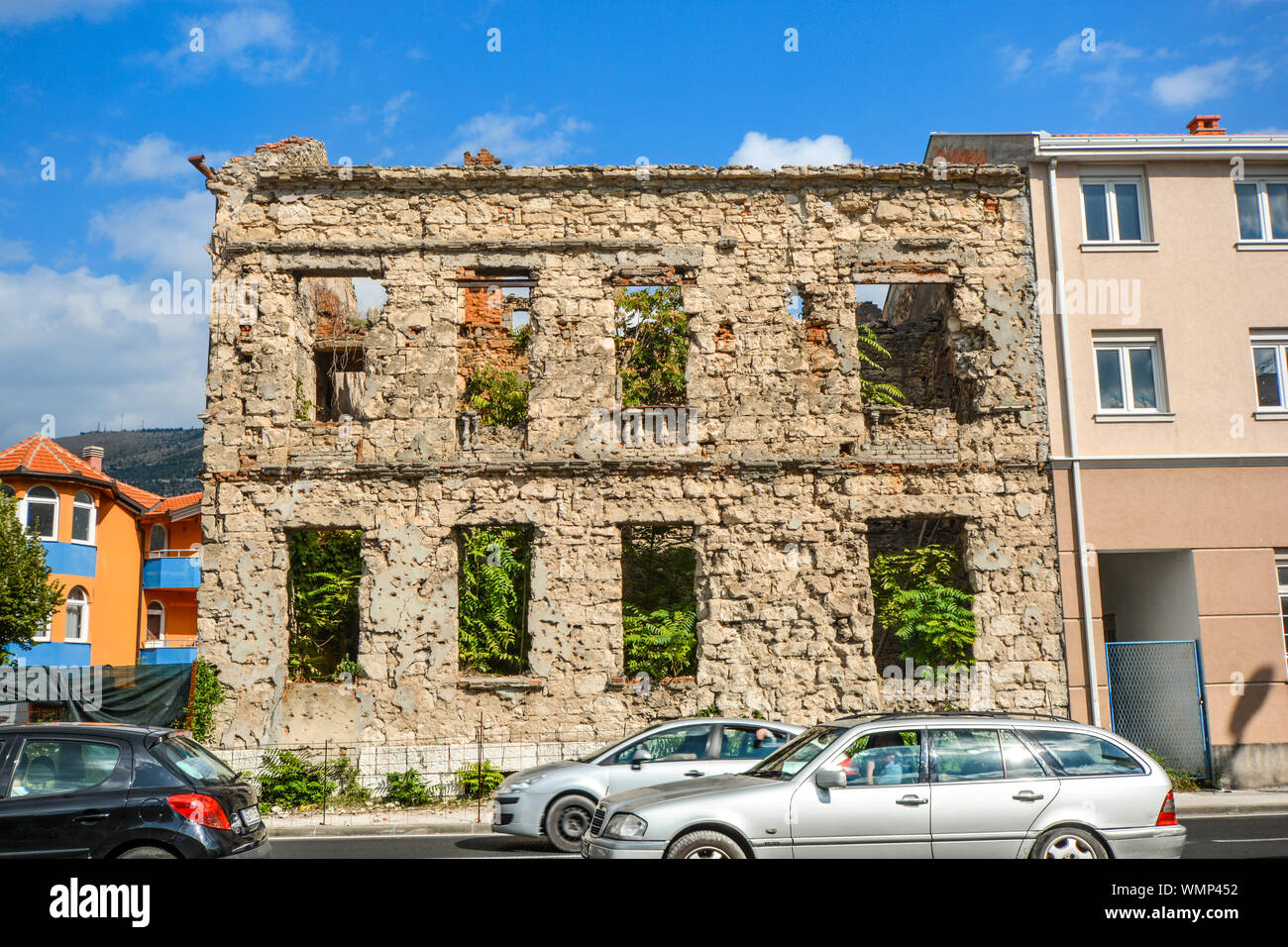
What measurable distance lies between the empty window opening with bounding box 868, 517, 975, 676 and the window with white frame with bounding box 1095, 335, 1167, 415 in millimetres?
3347

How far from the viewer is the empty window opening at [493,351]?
54.4 ft

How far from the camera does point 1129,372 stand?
1642 centimetres

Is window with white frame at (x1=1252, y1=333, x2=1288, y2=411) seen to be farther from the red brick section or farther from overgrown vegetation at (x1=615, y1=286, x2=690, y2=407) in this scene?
the red brick section

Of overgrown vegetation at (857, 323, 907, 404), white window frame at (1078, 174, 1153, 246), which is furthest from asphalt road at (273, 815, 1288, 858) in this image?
white window frame at (1078, 174, 1153, 246)

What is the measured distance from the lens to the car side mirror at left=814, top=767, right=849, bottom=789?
7.46m

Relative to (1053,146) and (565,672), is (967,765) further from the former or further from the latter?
(1053,146)

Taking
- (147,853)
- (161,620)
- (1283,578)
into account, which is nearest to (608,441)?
(147,853)

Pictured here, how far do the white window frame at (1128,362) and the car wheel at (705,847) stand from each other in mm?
12006

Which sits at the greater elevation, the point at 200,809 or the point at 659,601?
the point at 659,601

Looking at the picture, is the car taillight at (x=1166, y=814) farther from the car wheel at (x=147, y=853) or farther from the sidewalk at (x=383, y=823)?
the sidewalk at (x=383, y=823)

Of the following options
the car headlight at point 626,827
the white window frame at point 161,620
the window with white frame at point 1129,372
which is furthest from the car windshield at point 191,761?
the white window frame at point 161,620

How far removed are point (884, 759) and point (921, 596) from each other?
8.40 meters

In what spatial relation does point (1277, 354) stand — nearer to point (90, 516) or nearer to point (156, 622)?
point (90, 516)

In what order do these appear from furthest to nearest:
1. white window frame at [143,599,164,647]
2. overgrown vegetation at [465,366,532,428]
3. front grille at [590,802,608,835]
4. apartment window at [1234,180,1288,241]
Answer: white window frame at [143,599,164,647]
overgrown vegetation at [465,366,532,428]
apartment window at [1234,180,1288,241]
front grille at [590,802,608,835]
